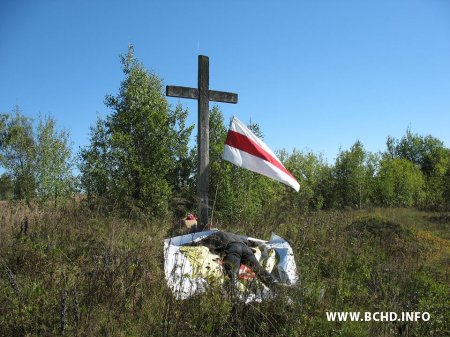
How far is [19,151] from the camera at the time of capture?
22875 mm

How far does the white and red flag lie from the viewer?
6.13 metres

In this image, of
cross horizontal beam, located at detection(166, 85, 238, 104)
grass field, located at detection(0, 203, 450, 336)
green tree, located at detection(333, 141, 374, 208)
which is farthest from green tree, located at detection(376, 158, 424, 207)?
grass field, located at detection(0, 203, 450, 336)

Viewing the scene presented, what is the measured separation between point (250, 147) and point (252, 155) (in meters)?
0.15

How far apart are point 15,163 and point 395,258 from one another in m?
23.6

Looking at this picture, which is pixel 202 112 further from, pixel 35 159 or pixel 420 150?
pixel 420 150

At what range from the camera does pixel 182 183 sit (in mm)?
14305

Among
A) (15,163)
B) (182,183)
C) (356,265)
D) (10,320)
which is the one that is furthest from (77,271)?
(15,163)

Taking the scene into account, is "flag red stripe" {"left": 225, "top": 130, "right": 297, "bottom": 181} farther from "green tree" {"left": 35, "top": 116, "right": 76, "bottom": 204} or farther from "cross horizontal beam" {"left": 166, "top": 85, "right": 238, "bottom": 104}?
"green tree" {"left": 35, "top": 116, "right": 76, "bottom": 204}

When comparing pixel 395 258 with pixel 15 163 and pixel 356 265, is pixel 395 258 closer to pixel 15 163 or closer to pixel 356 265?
pixel 356 265

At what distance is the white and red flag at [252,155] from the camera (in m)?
6.13

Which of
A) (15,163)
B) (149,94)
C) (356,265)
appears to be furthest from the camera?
(15,163)

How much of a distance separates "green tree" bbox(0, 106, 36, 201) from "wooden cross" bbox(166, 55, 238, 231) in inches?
551

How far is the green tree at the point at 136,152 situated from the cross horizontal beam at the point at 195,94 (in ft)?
14.0

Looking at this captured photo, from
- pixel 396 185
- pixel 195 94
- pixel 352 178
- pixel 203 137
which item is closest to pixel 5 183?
pixel 195 94
